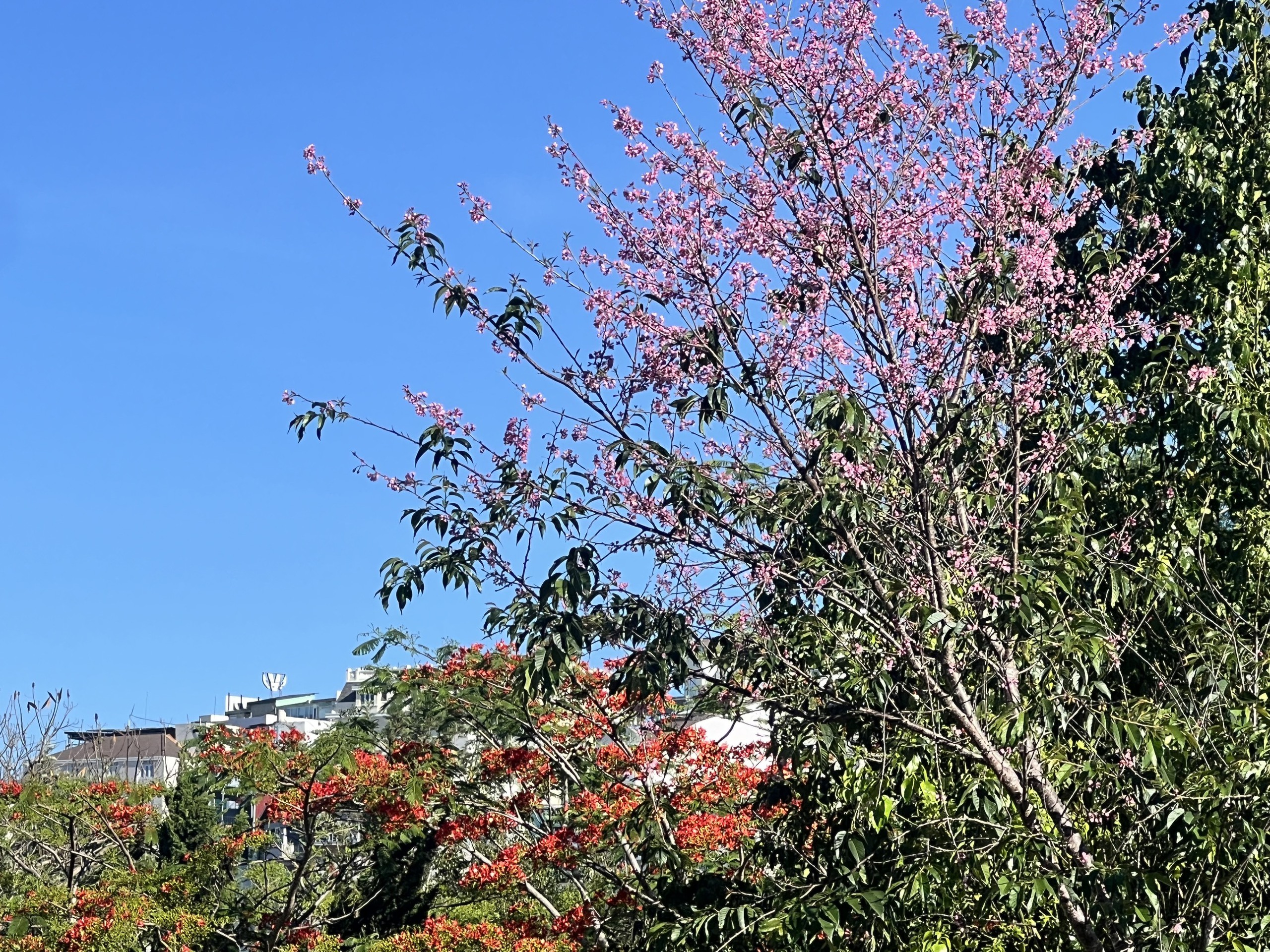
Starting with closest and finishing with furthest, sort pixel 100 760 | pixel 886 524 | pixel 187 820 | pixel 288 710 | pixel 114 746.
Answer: pixel 886 524 < pixel 187 820 < pixel 100 760 < pixel 114 746 < pixel 288 710

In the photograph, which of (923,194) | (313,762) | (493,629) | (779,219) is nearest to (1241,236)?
(923,194)

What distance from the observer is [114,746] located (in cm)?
2788

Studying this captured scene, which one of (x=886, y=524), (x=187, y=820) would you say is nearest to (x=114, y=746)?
(x=187, y=820)

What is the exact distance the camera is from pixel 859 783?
4.57 meters

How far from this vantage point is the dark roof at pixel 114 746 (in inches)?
856

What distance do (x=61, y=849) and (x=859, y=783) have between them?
11739 millimetres

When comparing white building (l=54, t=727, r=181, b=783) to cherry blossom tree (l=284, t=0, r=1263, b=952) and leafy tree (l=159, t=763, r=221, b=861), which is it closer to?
leafy tree (l=159, t=763, r=221, b=861)

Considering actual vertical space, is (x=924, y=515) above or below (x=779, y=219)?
below

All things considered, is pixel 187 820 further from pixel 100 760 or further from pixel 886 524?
pixel 886 524

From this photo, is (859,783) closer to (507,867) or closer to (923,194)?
(923,194)

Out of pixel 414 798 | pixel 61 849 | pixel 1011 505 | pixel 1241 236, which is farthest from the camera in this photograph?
pixel 61 849

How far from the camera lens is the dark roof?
71.4 ft

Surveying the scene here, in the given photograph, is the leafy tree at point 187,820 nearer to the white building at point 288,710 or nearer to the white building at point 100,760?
the white building at point 100,760

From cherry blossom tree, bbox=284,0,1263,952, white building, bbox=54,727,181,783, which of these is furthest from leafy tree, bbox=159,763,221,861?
cherry blossom tree, bbox=284,0,1263,952
